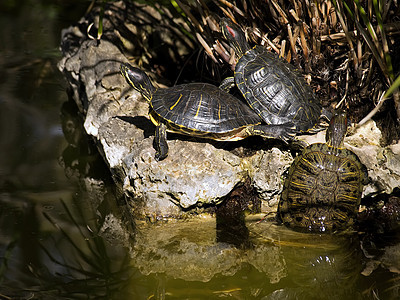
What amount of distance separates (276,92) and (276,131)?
12.7 inches

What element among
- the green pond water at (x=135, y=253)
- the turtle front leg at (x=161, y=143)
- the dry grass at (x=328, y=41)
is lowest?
the green pond water at (x=135, y=253)

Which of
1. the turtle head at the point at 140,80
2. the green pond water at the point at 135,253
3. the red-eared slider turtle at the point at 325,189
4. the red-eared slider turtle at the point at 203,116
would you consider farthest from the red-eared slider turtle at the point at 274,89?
the green pond water at the point at 135,253

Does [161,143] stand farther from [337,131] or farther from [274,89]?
[337,131]

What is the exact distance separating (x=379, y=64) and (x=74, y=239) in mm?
2339

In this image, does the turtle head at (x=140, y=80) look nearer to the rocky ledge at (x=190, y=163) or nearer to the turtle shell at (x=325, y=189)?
the rocky ledge at (x=190, y=163)

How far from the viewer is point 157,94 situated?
122 inches

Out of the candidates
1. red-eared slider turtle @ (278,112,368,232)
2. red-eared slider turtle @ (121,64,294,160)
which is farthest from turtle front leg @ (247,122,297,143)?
red-eared slider turtle @ (278,112,368,232)

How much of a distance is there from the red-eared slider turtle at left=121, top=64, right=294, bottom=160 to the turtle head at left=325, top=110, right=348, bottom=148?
10.4 inches

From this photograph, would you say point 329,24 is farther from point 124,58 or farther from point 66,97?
point 66,97

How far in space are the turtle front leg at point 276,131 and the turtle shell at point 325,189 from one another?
0.57 feet

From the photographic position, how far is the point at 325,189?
2.83 m

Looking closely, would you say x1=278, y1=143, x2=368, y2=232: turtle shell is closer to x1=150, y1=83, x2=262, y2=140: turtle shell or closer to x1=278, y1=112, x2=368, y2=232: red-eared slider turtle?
x1=278, y1=112, x2=368, y2=232: red-eared slider turtle

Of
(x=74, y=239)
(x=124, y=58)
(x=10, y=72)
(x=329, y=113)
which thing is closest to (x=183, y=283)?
(x=74, y=239)

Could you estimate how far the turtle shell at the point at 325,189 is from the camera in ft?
9.26
